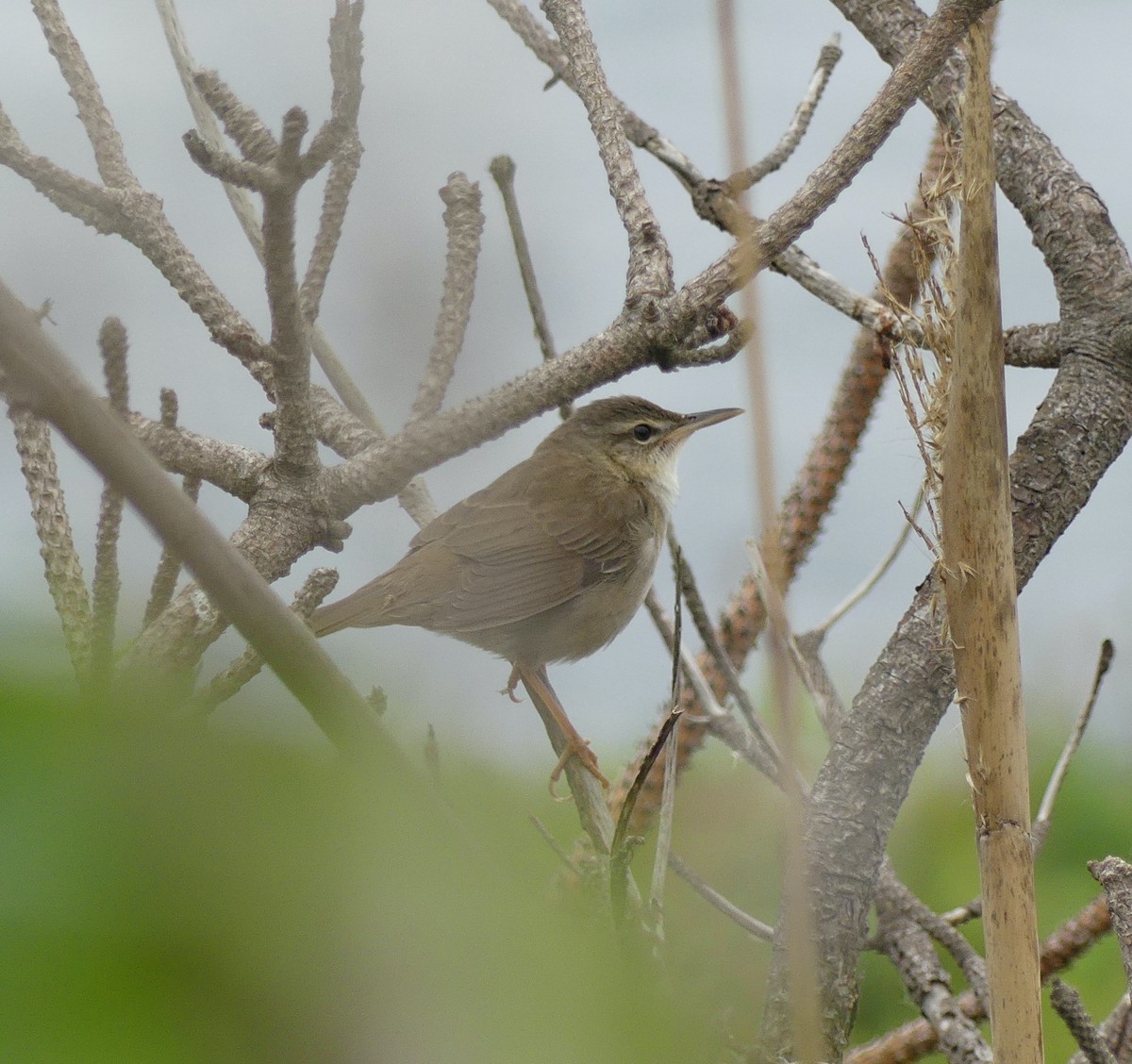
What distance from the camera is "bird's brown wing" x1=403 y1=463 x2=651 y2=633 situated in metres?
3.22

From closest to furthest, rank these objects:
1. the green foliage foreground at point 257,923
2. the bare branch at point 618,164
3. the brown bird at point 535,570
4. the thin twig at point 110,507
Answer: the green foliage foreground at point 257,923 → the thin twig at point 110,507 → the bare branch at point 618,164 → the brown bird at point 535,570

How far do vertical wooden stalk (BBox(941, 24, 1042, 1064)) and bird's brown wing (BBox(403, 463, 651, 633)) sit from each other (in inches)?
76.5

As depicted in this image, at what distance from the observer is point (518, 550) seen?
11.2ft

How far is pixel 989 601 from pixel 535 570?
2181mm

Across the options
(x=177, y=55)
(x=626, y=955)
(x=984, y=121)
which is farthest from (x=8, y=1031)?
(x=177, y=55)

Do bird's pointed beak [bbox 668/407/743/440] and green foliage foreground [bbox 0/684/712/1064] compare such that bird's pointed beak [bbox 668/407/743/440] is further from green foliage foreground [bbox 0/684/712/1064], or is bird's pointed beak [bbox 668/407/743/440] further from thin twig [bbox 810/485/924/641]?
green foliage foreground [bbox 0/684/712/1064]

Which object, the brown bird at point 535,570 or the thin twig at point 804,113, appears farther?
the brown bird at point 535,570

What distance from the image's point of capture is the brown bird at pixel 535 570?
318 centimetres

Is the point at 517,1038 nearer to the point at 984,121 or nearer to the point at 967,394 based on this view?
the point at 967,394

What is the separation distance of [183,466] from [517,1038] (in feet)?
5.98

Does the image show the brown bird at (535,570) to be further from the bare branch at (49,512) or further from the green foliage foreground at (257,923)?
the green foliage foreground at (257,923)

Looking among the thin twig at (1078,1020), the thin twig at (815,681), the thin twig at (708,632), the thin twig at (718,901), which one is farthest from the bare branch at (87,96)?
the thin twig at (1078,1020)

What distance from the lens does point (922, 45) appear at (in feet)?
4.85

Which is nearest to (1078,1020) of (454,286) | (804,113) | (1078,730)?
(1078,730)
